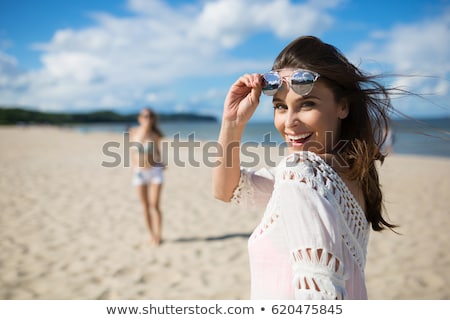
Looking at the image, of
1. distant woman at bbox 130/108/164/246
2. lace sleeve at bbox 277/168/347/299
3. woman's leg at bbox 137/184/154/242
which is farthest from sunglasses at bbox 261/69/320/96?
woman's leg at bbox 137/184/154/242

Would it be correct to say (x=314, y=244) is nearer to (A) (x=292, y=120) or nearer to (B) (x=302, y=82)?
(A) (x=292, y=120)

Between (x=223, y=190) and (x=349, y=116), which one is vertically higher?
(x=349, y=116)

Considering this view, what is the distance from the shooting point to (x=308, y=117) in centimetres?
123

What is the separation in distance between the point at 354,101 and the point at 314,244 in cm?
71

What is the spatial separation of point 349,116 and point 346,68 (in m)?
0.21

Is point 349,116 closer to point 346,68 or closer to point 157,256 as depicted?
point 346,68

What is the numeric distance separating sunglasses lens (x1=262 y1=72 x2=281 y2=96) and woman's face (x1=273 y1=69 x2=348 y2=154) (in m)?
0.02

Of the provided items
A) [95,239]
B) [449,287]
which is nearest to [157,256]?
[95,239]

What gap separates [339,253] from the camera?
997mm

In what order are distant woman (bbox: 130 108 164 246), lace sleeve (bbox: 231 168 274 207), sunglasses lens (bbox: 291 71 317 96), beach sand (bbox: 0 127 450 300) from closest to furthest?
1. sunglasses lens (bbox: 291 71 317 96)
2. lace sleeve (bbox: 231 168 274 207)
3. beach sand (bbox: 0 127 450 300)
4. distant woman (bbox: 130 108 164 246)

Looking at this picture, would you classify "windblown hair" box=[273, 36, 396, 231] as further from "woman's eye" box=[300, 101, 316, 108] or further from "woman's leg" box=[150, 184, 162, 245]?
"woman's leg" box=[150, 184, 162, 245]

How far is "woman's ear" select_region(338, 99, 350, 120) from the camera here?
4.38ft

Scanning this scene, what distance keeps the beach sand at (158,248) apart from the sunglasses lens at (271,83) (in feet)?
9.09
